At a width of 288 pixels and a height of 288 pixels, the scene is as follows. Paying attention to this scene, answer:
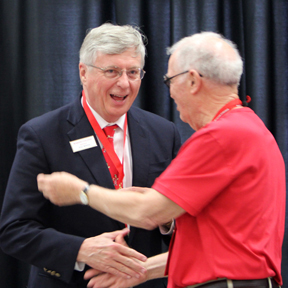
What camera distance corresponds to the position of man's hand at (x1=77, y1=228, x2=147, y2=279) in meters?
1.57

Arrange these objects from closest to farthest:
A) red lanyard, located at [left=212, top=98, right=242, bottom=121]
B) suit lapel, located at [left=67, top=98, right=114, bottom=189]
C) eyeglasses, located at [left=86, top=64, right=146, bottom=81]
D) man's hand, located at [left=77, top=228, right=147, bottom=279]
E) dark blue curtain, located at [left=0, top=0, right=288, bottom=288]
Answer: red lanyard, located at [left=212, top=98, right=242, bottom=121]
man's hand, located at [left=77, top=228, right=147, bottom=279]
suit lapel, located at [left=67, top=98, right=114, bottom=189]
eyeglasses, located at [left=86, top=64, right=146, bottom=81]
dark blue curtain, located at [left=0, top=0, right=288, bottom=288]

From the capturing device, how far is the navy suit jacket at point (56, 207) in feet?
5.19

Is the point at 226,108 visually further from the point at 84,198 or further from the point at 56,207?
the point at 56,207

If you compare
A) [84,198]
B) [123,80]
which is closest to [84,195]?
[84,198]

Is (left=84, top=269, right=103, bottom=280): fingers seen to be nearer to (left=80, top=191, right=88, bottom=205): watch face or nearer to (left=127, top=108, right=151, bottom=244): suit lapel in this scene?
(left=127, top=108, right=151, bottom=244): suit lapel

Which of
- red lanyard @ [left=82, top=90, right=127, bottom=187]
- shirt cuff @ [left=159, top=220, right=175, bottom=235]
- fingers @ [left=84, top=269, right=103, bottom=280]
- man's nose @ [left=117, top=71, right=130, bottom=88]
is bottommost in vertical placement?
fingers @ [left=84, top=269, right=103, bottom=280]

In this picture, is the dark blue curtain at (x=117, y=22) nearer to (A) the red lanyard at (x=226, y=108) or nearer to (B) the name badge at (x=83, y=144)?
(B) the name badge at (x=83, y=144)

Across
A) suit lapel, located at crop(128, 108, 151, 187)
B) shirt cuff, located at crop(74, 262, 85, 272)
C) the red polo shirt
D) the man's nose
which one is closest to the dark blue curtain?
suit lapel, located at crop(128, 108, 151, 187)

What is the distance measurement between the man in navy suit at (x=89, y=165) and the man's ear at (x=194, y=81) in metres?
0.52

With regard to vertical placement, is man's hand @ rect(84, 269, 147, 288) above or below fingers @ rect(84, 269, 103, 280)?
below

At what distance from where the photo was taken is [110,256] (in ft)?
5.19

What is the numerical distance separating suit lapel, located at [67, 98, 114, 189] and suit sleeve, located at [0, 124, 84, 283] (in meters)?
0.18

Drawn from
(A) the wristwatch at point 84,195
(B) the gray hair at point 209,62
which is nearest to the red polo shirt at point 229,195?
(B) the gray hair at point 209,62

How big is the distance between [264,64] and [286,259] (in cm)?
154
